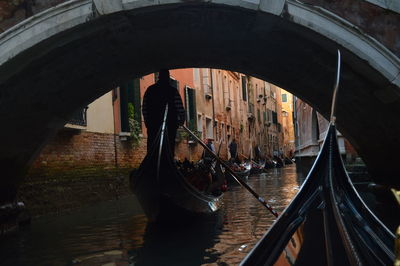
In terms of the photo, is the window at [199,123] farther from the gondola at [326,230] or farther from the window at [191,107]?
the gondola at [326,230]

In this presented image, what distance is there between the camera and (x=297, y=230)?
1.96 meters

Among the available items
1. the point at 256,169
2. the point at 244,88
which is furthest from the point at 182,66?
the point at 244,88

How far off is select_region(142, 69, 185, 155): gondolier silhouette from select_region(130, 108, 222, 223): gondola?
43cm

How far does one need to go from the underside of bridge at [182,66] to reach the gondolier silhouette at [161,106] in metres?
0.18

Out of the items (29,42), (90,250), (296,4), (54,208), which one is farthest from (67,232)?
(296,4)

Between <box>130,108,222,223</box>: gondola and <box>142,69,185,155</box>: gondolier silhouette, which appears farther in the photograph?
<box>142,69,185,155</box>: gondolier silhouette

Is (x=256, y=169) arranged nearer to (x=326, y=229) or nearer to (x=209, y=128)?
(x=209, y=128)

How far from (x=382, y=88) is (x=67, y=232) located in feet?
9.24

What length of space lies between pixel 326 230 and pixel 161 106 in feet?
9.79

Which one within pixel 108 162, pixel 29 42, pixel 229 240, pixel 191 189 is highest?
pixel 29 42

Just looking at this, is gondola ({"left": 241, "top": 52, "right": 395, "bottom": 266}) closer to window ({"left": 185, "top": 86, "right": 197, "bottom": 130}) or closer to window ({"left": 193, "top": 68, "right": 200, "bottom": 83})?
window ({"left": 185, "top": 86, "right": 197, "bottom": 130})

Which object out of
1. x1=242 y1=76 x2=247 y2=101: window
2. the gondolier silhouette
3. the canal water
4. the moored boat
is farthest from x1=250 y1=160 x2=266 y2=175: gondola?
the moored boat

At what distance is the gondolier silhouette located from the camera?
15.6ft

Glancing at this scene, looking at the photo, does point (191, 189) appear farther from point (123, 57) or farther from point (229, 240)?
point (123, 57)
